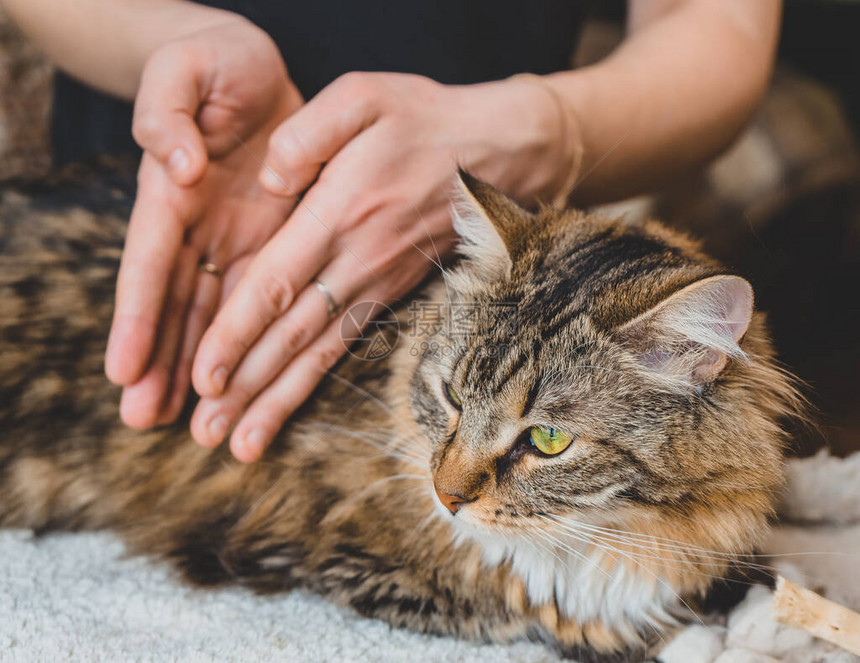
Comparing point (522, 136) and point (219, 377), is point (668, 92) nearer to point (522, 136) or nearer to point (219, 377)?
point (522, 136)

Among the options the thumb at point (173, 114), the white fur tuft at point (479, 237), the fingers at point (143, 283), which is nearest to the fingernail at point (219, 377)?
the fingers at point (143, 283)

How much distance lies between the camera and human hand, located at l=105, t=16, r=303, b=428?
37.0 inches

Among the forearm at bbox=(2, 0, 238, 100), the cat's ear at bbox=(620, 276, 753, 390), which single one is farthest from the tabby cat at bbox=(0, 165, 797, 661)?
the forearm at bbox=(2, 0, 238, 100)

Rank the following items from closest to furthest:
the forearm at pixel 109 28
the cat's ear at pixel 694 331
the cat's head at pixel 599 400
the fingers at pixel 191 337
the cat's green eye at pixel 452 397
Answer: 1. the cat's ear at pixel 694 331
2. the cat's head at pixel 599 400
3. the cat's green eye at pixel 452 397
4. the fingers at pixel 191 337
5. the forearm at pixel 109 28

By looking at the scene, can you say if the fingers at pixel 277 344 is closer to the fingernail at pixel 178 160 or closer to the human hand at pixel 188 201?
the human hand at pixel 188 201

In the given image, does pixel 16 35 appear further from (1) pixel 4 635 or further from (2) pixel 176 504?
(1) pixel 4 635

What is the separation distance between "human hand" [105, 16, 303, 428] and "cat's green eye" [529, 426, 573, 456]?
55 centimetres

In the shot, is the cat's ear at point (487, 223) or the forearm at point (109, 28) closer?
the cat's ear at point (487, 223)

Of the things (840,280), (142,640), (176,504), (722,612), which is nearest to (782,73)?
(840,280)

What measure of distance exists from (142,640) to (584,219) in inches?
33.9

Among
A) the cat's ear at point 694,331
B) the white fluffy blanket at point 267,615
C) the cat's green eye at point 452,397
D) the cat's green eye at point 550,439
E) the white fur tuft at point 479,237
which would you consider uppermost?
the cat's ear at point 694,331

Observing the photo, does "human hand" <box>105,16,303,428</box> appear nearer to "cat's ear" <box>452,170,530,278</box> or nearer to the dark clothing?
the dark clothing

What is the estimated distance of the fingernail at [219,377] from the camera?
0.95m

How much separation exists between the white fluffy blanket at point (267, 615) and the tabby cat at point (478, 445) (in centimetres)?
5
